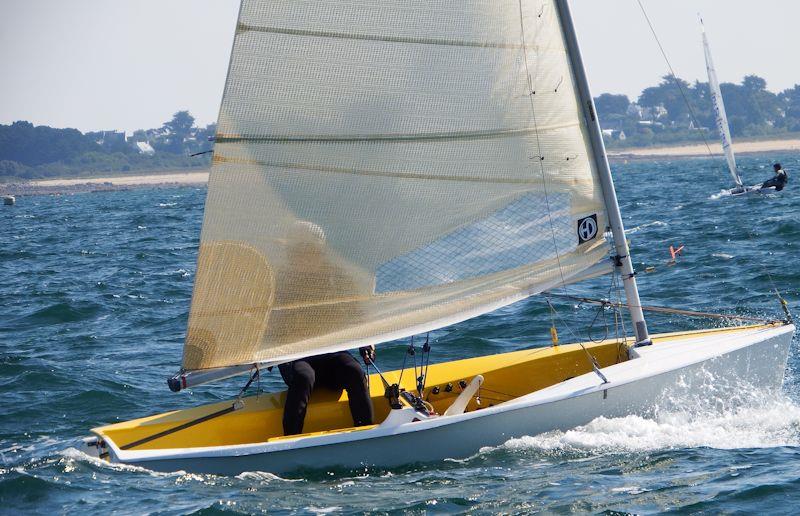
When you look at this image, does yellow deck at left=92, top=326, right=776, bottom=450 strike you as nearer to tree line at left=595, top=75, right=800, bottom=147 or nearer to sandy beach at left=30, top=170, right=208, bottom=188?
sandy beach at left=30, top=170, right=208, bottom=188

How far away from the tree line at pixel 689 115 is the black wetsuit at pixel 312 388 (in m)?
132

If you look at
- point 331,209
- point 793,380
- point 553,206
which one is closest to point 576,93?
→ point 553,206

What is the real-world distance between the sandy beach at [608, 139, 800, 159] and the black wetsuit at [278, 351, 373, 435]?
116633 mm

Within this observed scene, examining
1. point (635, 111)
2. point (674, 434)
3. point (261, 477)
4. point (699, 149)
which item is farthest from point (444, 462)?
point (635, 111)

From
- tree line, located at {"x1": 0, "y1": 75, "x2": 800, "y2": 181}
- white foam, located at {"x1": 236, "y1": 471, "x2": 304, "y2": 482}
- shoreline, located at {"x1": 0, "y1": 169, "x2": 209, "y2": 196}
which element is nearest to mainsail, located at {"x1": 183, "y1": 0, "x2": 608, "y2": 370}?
white foam, located at {"x1": 236, "y1": 471, "x2": 304, "y2": 482}

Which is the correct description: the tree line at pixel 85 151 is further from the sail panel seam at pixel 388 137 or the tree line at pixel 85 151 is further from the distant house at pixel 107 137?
the sail panel seam at pixel 388 137

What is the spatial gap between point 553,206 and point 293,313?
199 cm

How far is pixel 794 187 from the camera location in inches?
1396

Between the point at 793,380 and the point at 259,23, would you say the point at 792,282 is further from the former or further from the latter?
the point at 259,23

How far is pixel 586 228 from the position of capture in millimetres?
8000

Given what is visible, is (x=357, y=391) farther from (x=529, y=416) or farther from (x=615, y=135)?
(x=615, y=135)

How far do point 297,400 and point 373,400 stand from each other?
34.8 inches

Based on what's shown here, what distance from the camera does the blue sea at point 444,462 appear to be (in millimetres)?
6754

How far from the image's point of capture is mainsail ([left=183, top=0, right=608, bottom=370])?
24.0 feet
